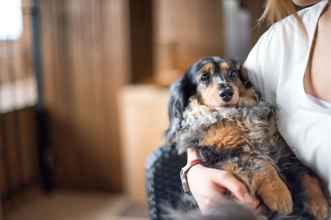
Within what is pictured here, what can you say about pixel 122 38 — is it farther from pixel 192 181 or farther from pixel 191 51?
pixel 192 181

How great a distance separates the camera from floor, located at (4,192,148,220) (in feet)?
8.31

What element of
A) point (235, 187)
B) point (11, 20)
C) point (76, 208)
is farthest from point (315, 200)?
point (11, 20)

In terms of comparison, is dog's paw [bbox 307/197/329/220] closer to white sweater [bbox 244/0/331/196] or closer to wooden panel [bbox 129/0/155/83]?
white sweater [bbox 244/0/331/196]

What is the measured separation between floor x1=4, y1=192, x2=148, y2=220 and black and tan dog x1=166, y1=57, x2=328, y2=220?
5.55 ft

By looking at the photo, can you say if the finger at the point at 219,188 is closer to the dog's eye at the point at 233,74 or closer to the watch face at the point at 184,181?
the watch face at the point at 184,181

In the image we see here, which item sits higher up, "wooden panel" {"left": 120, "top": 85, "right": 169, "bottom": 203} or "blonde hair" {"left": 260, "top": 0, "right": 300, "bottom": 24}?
"blonde hair" {"left": 260, "top": 0, "right": 300, "bottom": 24}

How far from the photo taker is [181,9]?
2.81m

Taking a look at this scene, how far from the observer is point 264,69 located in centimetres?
85

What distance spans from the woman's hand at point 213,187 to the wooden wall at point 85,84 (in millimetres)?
1929

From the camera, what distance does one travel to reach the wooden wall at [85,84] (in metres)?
2.71

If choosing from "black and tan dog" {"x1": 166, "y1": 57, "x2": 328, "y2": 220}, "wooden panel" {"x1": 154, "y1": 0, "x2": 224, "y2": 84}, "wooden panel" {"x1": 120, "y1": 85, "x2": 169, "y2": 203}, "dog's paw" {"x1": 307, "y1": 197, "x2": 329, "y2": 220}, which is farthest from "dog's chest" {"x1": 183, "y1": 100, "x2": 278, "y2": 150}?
"wooden panel" {"x1": 154, "y1": 0, "x2": 224, "y2": 84}

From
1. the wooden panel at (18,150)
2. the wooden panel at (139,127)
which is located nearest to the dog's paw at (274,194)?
the wooden panel at (139,127)

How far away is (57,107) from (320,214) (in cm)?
227

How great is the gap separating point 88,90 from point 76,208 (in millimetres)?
659
